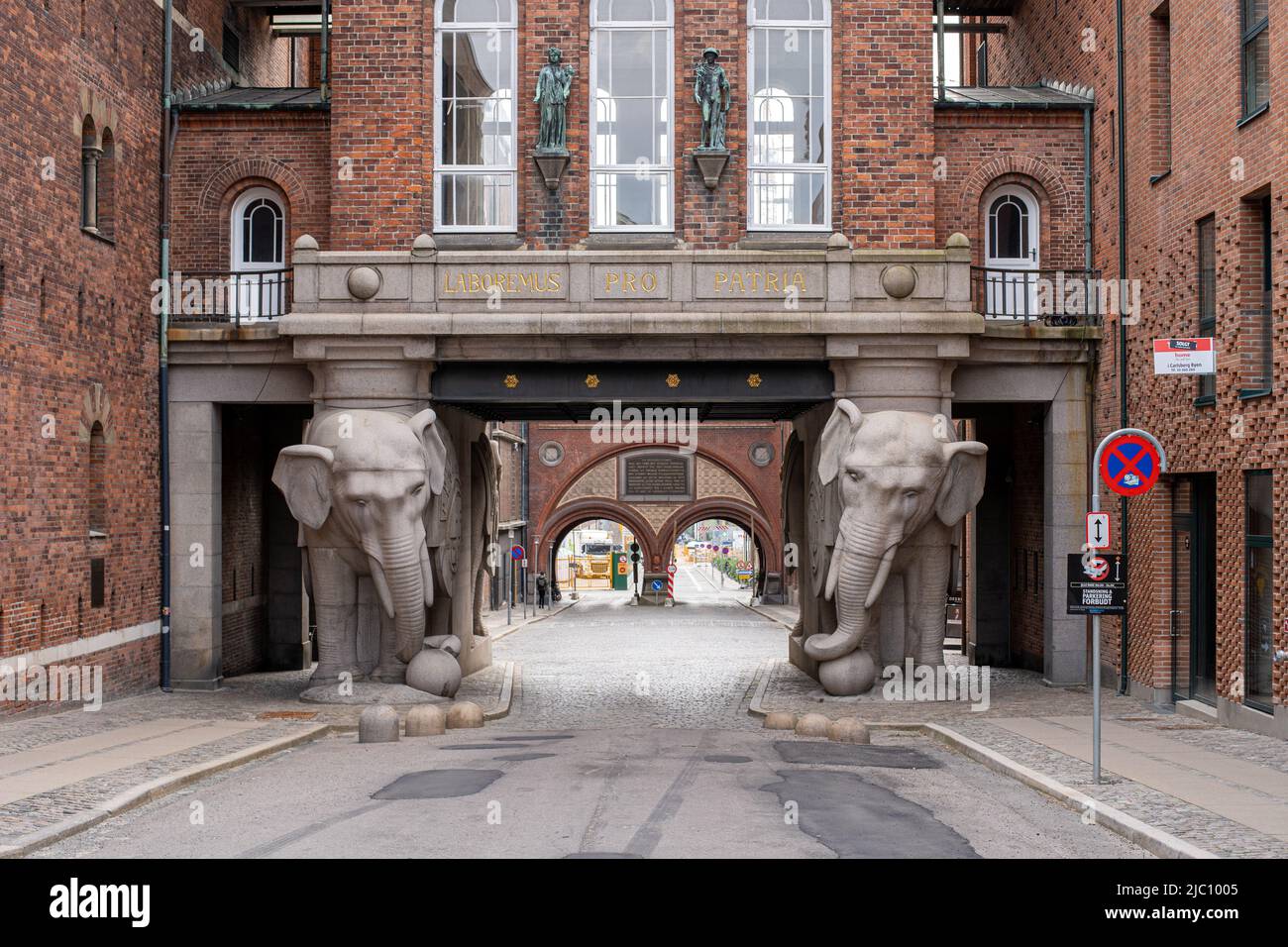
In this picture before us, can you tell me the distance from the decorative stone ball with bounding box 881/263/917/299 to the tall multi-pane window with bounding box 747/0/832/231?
7.43 feet

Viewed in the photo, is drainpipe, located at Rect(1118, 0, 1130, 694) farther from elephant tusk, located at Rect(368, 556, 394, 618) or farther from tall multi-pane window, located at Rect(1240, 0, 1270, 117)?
elephant tusk, located at Rect(368, 556, 394, 618)

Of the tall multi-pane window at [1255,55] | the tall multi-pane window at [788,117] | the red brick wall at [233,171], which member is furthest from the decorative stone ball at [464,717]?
the tall multi-pane window at [1255,55]

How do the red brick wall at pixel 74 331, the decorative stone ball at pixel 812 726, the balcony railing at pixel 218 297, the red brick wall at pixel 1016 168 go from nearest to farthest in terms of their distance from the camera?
the decorative stone ball at pixel 812 726, the red brick wall at pixel 74 331, the balcony railing at pixel 218 297, the red brick wall at pixel 1016 168

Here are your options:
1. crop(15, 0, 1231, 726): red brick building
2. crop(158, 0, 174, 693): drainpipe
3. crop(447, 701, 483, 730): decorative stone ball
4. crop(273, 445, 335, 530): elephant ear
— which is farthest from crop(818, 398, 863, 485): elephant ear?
crop(158, 0, 174, 693): drainpipe

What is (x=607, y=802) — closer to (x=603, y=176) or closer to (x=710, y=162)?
(x=710, y=162)

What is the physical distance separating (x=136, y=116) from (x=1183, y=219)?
1386 centimetres

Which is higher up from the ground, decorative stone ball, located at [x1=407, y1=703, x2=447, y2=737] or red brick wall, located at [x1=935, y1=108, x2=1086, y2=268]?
red brick wall, located at [x1=935, y1=108, x2=1086, y2=268]

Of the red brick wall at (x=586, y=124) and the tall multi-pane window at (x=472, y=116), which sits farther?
the tall multi-pane window at (x=472, y=116)

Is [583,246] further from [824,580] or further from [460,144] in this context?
[824,580]

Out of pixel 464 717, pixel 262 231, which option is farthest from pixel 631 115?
pixel 464 717

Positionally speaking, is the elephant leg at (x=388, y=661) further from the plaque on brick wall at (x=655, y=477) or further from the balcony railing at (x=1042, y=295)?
the plaque on brick wall at (x=655, y=477)

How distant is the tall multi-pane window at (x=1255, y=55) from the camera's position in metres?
16.3

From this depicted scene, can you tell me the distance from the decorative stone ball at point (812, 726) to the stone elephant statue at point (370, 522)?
5.37 metres

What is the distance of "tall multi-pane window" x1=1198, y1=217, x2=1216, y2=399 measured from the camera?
1784cm
